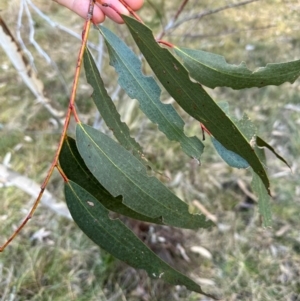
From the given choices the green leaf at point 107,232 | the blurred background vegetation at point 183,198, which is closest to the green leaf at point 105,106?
the green leaf at point 107,232

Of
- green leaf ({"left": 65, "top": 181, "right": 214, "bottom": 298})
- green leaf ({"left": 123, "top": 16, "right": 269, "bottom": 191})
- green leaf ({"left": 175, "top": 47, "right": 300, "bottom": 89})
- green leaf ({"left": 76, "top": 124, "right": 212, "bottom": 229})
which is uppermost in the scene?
green leaf ({"left": 175, "top": 47, "right": 300, "bottom": 89})

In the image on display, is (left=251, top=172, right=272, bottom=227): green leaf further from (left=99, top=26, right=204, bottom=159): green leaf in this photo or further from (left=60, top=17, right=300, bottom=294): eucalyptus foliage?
(left=99, top=26, right=204, bottom=159): green leaf

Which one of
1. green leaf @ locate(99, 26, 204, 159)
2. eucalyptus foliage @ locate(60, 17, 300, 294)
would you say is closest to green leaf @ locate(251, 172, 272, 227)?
eucalyptus foliage @ locate(60, 17, 300, 294)

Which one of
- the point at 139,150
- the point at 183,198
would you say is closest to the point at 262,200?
the point at 139,150

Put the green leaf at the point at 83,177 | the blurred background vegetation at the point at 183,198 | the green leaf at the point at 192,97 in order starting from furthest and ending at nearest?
the blurred background vegetation at the point at 183,198
the green leaf at the point at 83,177
the green leaf at the point at 192,97

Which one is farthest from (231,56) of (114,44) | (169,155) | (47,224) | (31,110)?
(114,44)

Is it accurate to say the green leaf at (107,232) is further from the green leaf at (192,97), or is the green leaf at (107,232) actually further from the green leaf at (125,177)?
the green leaf at (192,97)

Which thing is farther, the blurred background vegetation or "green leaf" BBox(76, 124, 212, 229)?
the blurred background vegetation

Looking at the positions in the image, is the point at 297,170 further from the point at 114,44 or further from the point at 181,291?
the point at 114,44
